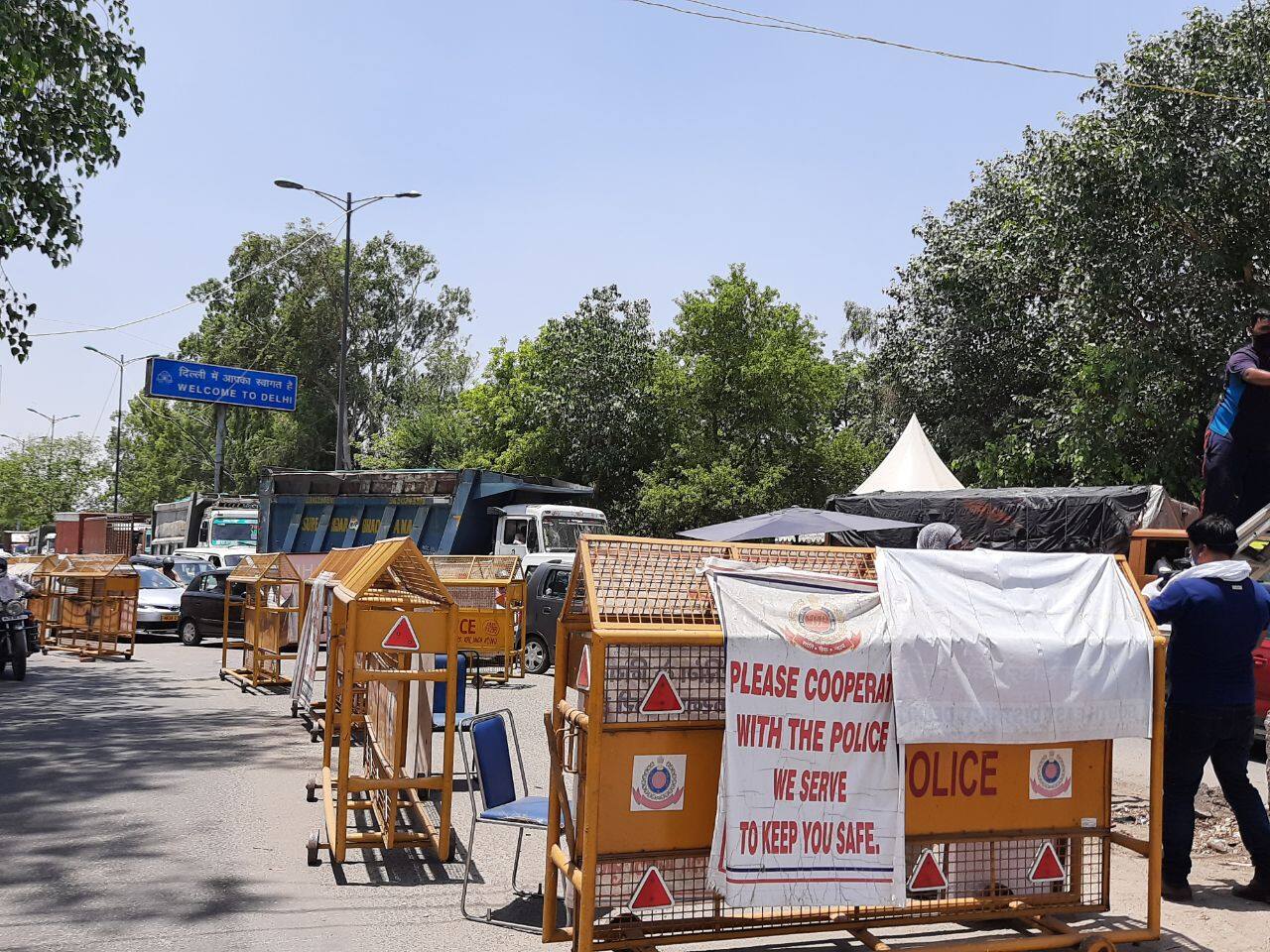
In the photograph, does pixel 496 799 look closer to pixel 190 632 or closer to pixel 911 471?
pixel 190 632

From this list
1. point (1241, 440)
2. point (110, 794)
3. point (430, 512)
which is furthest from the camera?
point (430, 512)

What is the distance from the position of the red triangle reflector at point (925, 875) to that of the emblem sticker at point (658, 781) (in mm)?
1131

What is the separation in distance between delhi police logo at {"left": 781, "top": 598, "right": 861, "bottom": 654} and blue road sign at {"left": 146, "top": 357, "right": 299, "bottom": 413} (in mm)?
37208

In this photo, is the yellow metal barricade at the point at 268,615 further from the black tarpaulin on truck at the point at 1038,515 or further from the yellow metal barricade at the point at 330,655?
the black tarpaulin on truck at the point at 1038,515

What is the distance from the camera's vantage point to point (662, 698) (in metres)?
4.80

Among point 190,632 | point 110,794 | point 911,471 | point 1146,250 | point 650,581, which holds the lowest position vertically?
point 190,632

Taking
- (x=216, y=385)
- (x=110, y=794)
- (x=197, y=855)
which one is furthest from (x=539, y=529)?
(x=216, y=385)

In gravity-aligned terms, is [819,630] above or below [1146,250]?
below

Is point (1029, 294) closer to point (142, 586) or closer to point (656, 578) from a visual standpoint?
point (142, 586)

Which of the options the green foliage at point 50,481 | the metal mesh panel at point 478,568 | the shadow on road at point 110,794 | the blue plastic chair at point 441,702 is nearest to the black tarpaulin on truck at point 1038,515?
the metal mesh panel at point 478,568

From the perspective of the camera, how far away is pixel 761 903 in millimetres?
4664

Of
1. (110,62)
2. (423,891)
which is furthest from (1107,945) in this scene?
(110,62)

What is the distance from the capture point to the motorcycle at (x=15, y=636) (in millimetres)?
15484

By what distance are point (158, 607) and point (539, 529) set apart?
25.8ft
